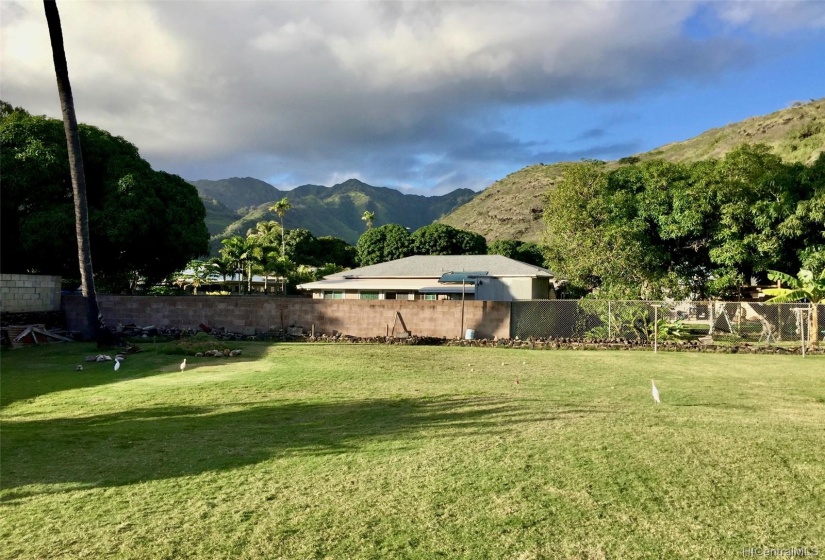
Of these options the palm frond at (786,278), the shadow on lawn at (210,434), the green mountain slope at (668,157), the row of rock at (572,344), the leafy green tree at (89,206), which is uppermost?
the green mountain slope at (668,157)

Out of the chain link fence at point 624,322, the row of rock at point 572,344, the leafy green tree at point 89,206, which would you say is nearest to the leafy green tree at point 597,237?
the chain link fence at point 624,322

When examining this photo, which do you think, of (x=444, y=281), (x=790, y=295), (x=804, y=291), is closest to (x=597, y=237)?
(x=790, y=295)

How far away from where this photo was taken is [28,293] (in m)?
→ 21.5

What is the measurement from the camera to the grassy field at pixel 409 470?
13.5 feet

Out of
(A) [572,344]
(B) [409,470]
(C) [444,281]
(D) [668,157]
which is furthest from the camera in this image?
(D) [668,157]

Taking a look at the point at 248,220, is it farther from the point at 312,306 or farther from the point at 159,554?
the point at 159,554

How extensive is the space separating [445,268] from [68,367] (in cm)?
2335

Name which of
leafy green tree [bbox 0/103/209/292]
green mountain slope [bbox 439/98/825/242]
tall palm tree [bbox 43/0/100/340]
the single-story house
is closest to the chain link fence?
the single-story house

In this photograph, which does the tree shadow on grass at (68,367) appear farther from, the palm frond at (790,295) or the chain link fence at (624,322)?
the palm frond at (790,295)

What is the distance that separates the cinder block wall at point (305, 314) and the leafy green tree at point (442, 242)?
97.5 feet

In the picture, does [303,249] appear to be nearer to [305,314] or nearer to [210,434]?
[305,314]

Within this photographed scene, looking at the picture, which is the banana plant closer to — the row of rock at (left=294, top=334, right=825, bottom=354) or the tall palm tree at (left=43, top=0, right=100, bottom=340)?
the row of rock at (left=294, top=334, right=825, bottom=354)

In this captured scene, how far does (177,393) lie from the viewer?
1026 cm

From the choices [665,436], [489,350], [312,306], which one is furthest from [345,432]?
[312,306]
